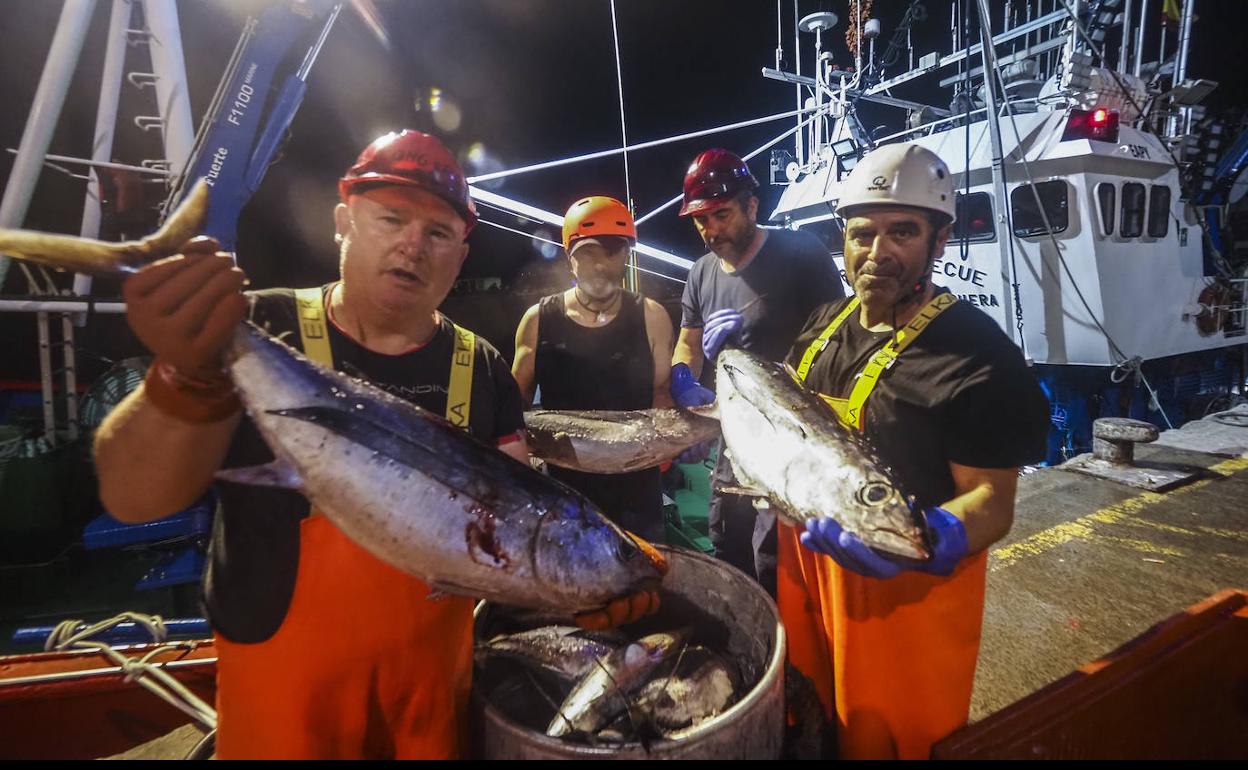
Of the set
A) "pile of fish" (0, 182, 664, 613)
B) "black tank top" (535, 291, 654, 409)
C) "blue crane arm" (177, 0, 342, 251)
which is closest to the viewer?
"pile of fish" (0, 182, 664, 613)

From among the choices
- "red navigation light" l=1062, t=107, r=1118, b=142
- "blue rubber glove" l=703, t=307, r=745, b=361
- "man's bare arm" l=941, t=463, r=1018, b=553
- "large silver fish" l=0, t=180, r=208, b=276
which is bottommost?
"man's bare arm" l=941, t=463, r=1018, b=553

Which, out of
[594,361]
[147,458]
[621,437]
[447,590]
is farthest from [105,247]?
[594,361]

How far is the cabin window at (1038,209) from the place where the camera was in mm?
7098

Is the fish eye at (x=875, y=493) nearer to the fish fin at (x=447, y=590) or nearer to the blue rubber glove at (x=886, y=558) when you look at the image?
the blue rubber glove at (x=886, y=558)

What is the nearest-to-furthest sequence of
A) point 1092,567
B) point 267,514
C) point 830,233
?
1. point 267,514
2. point 1092,567
3. point 830,233

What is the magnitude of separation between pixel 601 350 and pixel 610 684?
183 cm

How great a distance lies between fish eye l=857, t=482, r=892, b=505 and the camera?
1.54m

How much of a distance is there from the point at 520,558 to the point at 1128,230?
9.60 meters

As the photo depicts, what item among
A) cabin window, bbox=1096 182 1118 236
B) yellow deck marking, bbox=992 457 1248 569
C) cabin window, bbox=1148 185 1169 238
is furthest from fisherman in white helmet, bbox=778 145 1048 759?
cabin window, bbox=1148 185 1169 238

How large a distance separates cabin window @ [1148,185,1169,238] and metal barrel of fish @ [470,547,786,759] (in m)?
9.26

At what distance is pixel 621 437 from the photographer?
2.69 m

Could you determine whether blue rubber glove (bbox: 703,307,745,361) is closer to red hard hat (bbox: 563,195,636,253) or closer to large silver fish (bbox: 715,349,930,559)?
large silver fish (bbox: 715,349,930,559)

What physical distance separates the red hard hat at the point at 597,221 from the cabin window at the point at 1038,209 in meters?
6.71

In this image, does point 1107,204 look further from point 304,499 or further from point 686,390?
point 304,499
